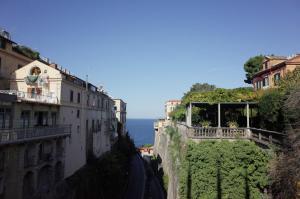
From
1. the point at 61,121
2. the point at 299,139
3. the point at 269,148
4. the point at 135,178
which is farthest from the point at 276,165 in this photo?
the point at 135,178

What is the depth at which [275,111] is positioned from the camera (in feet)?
64.6

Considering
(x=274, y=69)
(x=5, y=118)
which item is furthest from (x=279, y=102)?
(x=5, y=118)

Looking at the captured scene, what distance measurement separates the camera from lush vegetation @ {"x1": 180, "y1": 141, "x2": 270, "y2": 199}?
19234 millimetres

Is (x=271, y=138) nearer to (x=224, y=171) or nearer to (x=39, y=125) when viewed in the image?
(x=224, y=171)

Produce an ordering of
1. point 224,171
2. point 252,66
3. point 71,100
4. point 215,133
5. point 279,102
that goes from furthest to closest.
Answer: point 252,66, point 71,100, point 215,133, point 224,171, point 279,102

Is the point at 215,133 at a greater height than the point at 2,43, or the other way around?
the point at 2,43

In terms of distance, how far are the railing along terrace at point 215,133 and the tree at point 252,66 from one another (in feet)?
133

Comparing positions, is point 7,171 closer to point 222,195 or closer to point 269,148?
point 222,195

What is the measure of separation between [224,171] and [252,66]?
46.3 metres

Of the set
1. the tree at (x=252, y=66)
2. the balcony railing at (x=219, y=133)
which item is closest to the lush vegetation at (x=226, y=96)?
the balcony railing at (x=219, y=133)

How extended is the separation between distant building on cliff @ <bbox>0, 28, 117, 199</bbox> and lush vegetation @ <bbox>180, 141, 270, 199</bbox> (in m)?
13.8

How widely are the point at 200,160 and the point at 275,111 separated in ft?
22.9

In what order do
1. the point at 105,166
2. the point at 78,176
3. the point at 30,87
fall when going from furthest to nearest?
the point at 105,166
the point at 78,176
the point at 30,87

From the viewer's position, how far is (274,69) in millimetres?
32094
